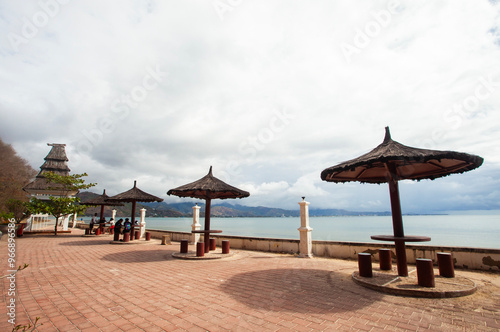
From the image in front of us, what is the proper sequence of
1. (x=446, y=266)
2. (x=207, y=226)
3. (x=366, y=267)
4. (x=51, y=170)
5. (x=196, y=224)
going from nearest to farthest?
(x=446, y=266), (x=366, y=267), (x=207, y=226), (x=196, y=224), (x=51, y=170)

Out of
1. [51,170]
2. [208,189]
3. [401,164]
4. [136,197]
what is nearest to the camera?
[401,164]

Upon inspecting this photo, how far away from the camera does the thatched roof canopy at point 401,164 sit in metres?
4.98

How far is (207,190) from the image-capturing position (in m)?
9.80

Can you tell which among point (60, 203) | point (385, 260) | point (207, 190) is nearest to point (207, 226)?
point (207, 190)

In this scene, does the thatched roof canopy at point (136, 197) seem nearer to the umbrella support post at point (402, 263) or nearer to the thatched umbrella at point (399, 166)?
the thatched umbrella at point (399, 166)

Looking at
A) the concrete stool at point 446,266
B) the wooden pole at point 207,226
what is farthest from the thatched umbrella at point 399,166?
the wooden pole at point 207,226

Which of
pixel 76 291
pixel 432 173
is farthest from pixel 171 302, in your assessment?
pixel 432 173

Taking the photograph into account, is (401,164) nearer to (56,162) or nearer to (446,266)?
(446,266)

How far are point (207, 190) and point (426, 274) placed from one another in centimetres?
724

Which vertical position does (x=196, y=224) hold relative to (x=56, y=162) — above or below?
below

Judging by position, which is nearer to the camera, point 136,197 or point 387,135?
point 387,135

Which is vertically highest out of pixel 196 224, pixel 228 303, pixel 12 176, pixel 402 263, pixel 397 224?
pixel 12 176

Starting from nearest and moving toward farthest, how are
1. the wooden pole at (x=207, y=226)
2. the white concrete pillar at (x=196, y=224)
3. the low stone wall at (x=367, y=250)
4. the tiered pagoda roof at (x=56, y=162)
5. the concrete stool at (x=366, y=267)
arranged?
the concrete stool at (x=366, y=267), the low stone wall at (x=367, y=250), the wooden pole at (x=207, y=226), the white concrete pillar at (x=196, y=224), the tiered pagoda roof at (x=56, y=162)

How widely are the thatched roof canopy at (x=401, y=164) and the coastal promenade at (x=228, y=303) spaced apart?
8.54ft
